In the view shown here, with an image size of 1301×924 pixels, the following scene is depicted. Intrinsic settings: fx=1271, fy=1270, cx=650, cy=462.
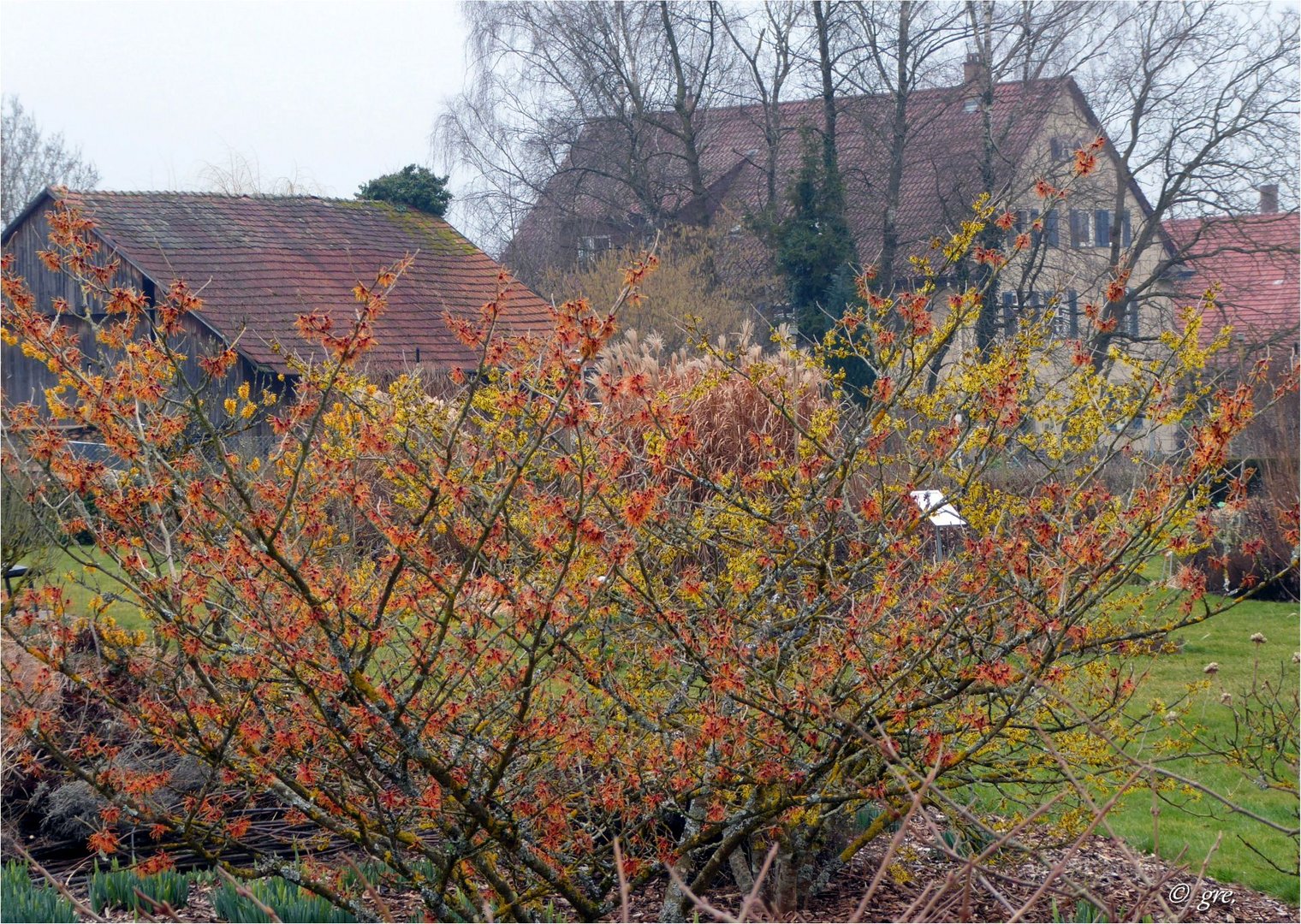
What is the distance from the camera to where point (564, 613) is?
3367 millimetres

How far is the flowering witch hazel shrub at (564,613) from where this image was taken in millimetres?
3082

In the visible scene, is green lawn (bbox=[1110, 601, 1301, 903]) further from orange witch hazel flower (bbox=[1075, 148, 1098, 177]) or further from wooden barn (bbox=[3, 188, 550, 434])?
wooden barn (bbox=[3, 188, 550, 434])

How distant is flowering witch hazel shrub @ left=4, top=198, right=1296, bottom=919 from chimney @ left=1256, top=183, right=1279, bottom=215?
64.2 feet

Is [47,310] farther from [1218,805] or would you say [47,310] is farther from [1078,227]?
[1078,227]

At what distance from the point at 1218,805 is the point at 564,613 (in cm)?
419

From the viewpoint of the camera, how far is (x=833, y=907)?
4.66 m

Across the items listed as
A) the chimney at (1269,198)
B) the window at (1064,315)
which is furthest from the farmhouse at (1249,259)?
the window at (1064,315)

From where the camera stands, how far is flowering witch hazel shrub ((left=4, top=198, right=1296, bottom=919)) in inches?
121

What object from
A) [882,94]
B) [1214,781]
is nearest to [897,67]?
[882,94]

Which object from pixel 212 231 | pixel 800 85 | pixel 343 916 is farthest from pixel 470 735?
pixel 800 85

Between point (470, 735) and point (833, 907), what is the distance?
6.73ft

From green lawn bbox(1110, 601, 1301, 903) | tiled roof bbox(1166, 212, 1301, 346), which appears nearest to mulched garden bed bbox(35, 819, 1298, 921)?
green lawn bbox(1110, 601, 1301, 903)

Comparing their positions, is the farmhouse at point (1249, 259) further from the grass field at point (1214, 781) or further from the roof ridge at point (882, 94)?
the grass field at point (1214, 781)

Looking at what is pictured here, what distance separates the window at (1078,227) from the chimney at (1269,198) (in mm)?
3092
